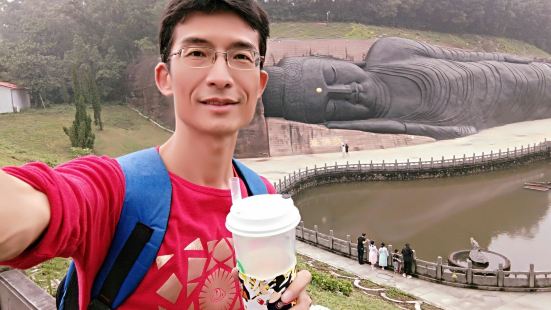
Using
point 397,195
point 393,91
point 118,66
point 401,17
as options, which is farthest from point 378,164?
point 401,17

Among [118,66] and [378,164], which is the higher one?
[118,66]

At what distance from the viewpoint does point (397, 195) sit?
55.2 ft

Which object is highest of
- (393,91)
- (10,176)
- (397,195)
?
(10,176)

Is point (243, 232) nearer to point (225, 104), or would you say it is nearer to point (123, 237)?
point (123, 237)

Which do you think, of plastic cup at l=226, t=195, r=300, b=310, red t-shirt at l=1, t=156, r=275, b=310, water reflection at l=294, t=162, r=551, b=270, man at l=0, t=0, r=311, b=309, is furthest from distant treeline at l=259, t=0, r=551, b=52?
plastic cup at l=226, t=195, r=300, b=310

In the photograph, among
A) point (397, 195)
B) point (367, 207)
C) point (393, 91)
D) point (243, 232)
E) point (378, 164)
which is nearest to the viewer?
point (243, 232)

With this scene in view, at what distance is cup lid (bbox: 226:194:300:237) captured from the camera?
1371 millimetres

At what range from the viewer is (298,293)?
1.41 m

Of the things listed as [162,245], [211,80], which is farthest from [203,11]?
[162,245]

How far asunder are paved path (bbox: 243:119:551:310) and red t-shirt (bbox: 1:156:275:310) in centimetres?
781

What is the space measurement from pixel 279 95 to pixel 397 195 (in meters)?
8.32

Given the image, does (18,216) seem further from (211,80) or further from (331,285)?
(331,285)

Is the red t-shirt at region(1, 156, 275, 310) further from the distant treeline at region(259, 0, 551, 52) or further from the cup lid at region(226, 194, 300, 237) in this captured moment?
the distant treeline at region(259, 0, 551, 52)

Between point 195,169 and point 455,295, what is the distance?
853 cm
